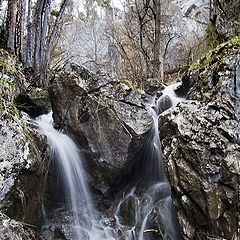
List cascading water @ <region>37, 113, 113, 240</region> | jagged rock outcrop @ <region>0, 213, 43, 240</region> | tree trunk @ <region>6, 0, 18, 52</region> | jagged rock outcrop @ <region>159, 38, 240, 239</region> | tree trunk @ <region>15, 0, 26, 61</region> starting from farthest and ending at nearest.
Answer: tree trunk @ <region>15, 0, 26, 61</region>
tree trunk @ <region>6, 0, 18, 52</region>
cascading water @ <region>37, 113, 113, 240</region>
jagged rock outcrop @ <region>159, 38, 240, 239</region>
jagged rock outcrop @ <region>0, 213, 43, 240</region>

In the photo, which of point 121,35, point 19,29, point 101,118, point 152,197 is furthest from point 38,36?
point 121,35

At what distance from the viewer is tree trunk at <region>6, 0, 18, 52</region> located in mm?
6645

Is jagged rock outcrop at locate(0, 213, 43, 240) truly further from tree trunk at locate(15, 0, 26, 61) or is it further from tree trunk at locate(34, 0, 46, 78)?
tree trunk at locate(15, 0, 26, 61)

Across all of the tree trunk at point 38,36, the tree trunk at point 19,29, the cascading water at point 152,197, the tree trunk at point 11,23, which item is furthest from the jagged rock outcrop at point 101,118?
the tree trunk at point 19,29

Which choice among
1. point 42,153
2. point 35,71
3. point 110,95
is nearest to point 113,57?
point 35,71

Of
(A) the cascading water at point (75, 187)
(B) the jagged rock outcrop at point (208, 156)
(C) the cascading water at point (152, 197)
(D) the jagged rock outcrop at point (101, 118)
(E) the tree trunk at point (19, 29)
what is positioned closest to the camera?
(B) the jagged rock outcrop at point (208, 156)

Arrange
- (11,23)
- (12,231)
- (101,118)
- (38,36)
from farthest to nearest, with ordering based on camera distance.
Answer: (38,36)
(11,23)
(101,118)
(12,231)

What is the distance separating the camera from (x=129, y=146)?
4484 mm

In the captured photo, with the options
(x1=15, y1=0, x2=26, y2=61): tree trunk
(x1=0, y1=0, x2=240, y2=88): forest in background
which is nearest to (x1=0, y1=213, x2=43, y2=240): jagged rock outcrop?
(x1=0, y1=0, x2=240, y2=88): forest in background

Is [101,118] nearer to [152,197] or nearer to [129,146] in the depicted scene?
[129,146]

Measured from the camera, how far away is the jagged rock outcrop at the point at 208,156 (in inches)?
125

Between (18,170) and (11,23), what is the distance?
4.30m

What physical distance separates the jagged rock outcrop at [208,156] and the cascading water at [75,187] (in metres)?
1.26

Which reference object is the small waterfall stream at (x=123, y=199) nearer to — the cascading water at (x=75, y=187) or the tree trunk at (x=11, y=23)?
the cascading water at (x=75, y=187)
